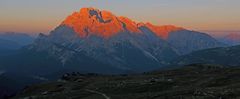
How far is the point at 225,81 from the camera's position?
4181 inches

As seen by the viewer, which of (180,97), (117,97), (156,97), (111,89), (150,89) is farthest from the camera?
(111,89)

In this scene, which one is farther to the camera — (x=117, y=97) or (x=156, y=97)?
(x=117, y=97)

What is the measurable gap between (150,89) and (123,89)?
1033cm

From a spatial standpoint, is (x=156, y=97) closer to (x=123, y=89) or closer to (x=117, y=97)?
(x=117, y=97)

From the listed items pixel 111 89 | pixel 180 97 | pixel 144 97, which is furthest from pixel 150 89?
pixel 180 97

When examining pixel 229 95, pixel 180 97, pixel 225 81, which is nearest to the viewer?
pixel 229 95

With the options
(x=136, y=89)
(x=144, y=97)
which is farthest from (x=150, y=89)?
(x=144, y=97)

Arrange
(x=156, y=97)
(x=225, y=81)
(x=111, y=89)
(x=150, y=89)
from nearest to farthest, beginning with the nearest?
(x=156, y=97)
(x=225, y=81)
(x=150, y=89)
(x=111, y=89)

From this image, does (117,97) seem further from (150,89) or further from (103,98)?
(150,89)

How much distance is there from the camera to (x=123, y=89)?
4761 inches

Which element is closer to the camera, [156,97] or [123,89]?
[156,97]

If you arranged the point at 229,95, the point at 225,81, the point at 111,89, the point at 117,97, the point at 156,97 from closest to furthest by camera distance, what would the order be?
the point at 229,95 → the point at 156,97 → the point at 117,97 → the point at 225,81 → the point at 111,89

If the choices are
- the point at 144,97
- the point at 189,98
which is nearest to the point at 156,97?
the point at 144,97

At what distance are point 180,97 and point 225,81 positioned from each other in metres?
32.2
